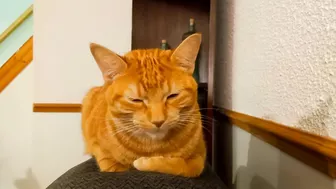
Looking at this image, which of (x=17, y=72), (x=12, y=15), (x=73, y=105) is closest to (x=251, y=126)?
(x=73, y=105)

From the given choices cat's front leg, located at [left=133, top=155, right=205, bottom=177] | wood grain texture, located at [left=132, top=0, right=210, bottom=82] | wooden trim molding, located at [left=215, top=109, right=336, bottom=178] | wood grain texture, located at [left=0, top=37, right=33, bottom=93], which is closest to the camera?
wooden trim molding, located at [left=215, top=109, right=336, bottom=178]

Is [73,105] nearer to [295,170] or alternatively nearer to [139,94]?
[139,94]

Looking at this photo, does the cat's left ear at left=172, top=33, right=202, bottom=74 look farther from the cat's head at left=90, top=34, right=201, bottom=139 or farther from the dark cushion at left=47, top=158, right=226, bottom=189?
the dark cushion at left=47, top=158, right=226, bottom=189

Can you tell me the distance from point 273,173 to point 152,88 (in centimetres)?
36

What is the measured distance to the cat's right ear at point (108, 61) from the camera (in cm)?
81

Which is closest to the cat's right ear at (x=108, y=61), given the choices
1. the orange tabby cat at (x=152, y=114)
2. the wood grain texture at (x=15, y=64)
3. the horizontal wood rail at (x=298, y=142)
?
the orange tabby cat at (x=152, y=114)

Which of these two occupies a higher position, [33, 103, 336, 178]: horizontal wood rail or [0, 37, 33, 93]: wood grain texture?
[0, 37, 33, 93]: wood grain texture

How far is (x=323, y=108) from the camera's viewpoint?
584mm

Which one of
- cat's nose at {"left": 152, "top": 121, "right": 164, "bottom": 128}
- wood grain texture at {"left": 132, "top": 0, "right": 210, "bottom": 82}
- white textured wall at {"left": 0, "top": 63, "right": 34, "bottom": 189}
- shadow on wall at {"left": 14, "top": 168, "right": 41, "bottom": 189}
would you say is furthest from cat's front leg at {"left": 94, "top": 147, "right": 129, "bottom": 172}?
white textured wall at {"left": 0, "top": 63, "right": 34, "bottom": 189}

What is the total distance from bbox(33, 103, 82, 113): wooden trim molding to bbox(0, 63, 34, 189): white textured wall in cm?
31

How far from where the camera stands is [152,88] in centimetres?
78

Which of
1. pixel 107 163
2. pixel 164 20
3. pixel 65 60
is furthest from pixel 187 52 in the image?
pixel 65 60

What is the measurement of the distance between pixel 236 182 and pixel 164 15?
0.84 m

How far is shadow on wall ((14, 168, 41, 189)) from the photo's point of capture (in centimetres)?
181
